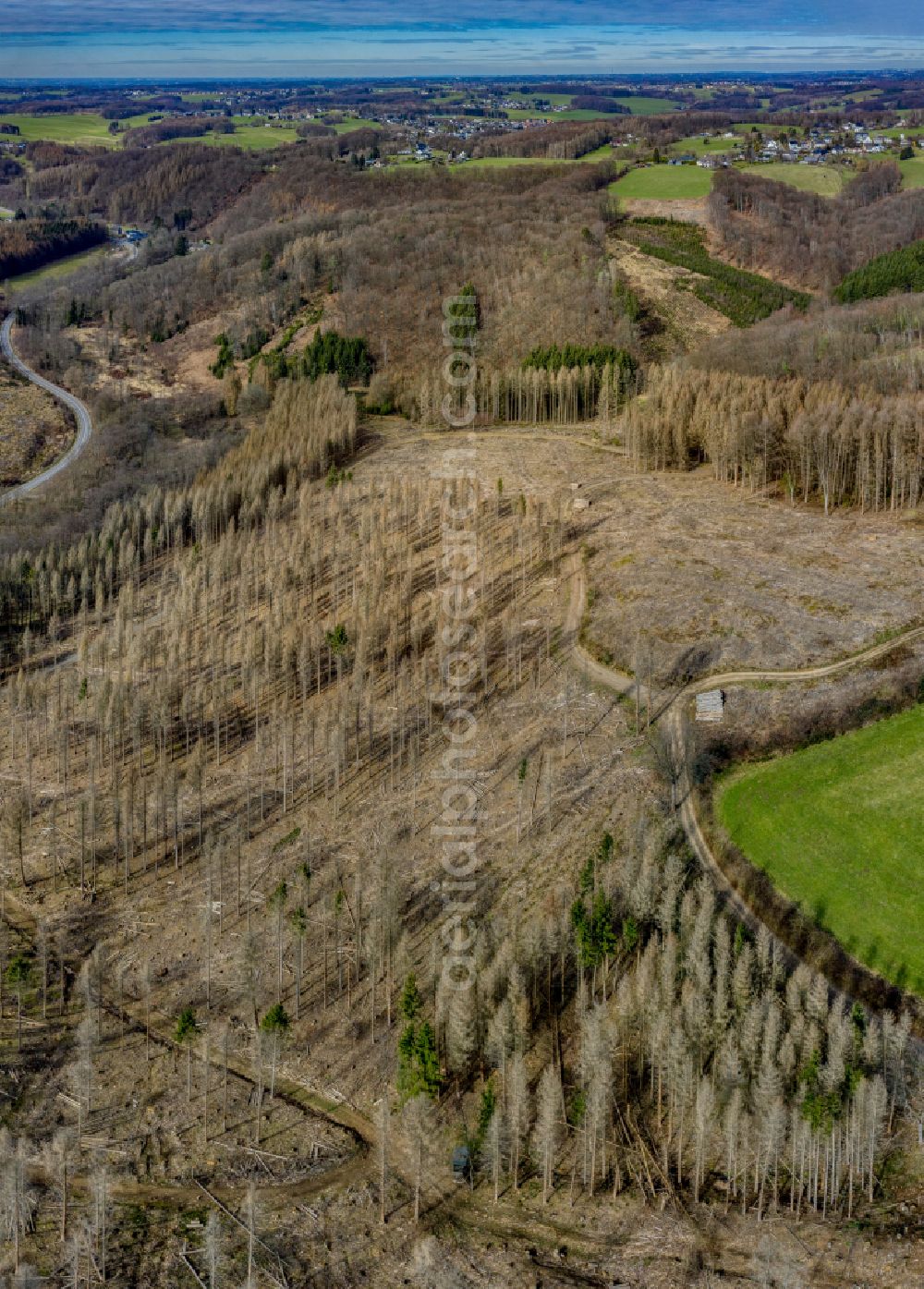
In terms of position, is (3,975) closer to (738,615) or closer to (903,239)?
(738,615)

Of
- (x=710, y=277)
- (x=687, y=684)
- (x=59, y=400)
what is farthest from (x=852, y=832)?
(x=59, y=400)

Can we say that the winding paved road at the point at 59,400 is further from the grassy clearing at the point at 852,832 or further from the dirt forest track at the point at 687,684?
the grassy clearing at the point at 852,832

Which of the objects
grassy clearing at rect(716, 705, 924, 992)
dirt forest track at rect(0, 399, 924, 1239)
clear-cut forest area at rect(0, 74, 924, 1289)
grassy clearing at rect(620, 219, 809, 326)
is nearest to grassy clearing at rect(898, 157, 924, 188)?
grassy clearing at rect(620, 219, 809, 326)

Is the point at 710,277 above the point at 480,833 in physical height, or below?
above

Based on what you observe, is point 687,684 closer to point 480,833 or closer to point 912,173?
point 480,833

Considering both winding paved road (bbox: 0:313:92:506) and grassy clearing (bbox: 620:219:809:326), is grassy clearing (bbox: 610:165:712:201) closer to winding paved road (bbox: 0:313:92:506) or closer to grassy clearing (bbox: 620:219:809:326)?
grassy clearing (bbox: 620:219:809:326)

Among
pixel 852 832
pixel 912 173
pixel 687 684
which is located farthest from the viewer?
pixel 912 173

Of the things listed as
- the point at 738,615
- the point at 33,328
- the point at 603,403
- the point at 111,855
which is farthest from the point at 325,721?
the point at 33,328
